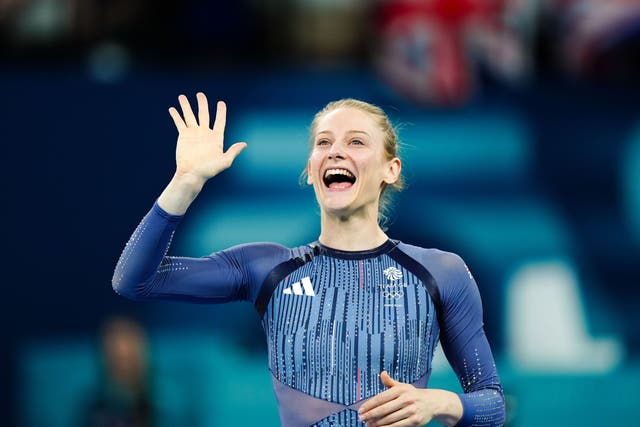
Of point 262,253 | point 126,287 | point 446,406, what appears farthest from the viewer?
point 262,253

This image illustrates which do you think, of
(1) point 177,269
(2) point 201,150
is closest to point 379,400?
(1) point 177,269

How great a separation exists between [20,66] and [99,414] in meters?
2.28

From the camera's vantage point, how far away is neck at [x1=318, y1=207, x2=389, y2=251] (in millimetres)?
2957

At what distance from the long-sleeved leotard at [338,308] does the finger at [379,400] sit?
26 cm

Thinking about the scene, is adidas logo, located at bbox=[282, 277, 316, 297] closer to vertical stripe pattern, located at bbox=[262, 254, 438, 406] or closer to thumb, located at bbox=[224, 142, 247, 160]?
vertical stripe pattern, located at bbox=[262, 254, 438, 406]

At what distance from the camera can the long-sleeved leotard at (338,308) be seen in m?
2.73

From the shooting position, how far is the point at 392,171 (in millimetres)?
3074

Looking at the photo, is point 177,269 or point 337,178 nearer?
point 177,269

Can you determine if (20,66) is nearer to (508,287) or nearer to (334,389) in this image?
(508,287)

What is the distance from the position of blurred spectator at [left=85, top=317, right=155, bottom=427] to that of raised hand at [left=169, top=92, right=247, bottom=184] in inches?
119

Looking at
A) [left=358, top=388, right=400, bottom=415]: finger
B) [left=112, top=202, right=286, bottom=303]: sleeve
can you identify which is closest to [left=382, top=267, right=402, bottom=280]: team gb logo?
[left=112, top=202, right=286, bottom=303]: sleeve

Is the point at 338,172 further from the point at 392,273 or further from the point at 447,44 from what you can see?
the point at 447,44

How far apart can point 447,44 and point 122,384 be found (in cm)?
289

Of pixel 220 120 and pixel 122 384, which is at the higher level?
pixel 220 120
